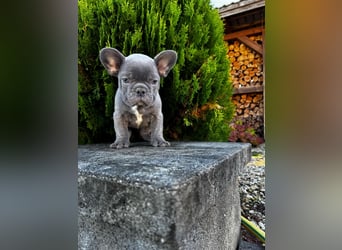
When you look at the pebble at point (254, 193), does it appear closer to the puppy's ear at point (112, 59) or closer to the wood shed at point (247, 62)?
the puppy's ear at point (112, 59)

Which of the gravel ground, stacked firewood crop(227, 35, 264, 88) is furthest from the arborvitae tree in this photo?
stacked firewood crop(227, 35, 264, 88)

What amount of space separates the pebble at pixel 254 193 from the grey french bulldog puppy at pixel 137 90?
0.90 metres

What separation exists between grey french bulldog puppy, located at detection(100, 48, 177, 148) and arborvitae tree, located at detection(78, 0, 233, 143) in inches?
8.8

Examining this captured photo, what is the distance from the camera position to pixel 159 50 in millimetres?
1284

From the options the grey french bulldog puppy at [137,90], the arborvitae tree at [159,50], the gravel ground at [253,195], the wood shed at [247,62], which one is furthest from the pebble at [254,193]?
the wood shed at [247,62]

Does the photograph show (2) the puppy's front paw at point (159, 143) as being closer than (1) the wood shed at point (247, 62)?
Yes

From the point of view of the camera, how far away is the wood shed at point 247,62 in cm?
359

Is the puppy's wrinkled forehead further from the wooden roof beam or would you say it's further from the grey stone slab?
the wooden roof beam

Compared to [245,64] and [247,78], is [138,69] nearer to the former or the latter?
[247,78]

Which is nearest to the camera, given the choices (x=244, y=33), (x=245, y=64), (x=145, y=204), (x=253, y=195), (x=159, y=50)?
(x=145, y=204)

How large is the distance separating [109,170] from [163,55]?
66 centimetres

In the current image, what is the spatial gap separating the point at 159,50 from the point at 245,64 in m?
2.92

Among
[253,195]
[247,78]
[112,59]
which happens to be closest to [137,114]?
[112,59]
